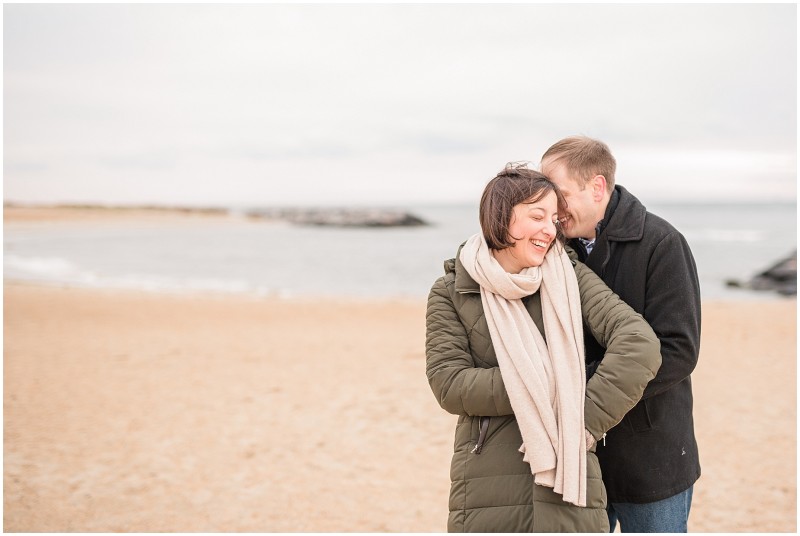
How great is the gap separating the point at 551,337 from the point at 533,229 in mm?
314

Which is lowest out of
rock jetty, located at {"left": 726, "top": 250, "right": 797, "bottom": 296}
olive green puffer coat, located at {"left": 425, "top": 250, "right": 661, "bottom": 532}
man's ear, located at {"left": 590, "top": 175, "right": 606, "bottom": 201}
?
rock jetty, located at {"left": 726, "top": 250, "right": 797, "bottom": 296}

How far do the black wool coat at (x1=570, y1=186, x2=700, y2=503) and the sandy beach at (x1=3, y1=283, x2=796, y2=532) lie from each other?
10.1 feet

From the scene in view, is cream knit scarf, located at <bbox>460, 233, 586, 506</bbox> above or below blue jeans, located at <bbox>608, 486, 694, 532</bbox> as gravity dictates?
above

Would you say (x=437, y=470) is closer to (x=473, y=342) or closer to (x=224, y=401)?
(x=224, y=401)

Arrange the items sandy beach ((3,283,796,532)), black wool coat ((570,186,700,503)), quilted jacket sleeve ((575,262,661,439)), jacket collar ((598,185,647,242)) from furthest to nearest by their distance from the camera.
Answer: sandy beach ((3,283,796,532)) → jacket collar ((598,185,647,242)) → black wool coat ((570,186,700,503)) → quilted jacket sleeve ((575,262,661,439))

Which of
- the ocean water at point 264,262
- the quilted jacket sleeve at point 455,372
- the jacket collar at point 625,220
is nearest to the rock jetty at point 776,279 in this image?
the ocean water at point 264,262

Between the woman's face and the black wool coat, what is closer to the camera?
the woman's face

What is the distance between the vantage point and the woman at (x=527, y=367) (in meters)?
1.85

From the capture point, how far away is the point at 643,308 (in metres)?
2.11

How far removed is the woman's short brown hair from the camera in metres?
1.94

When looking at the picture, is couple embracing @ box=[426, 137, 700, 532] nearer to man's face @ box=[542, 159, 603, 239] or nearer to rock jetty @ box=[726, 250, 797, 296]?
man's face @ box=[542, 159, 603, 239]

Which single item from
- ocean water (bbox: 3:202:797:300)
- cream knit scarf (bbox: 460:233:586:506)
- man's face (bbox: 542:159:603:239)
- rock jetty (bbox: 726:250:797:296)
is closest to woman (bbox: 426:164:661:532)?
cream knit scarf (bbox: 460:233:586:506)

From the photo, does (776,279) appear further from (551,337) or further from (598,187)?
(551,337)

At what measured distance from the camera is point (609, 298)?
1950mm
